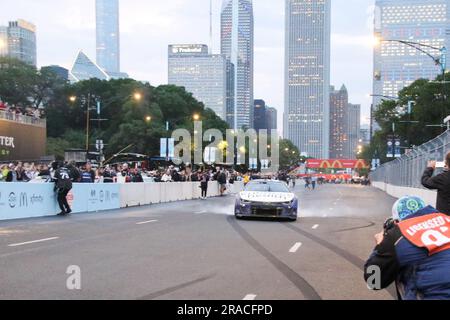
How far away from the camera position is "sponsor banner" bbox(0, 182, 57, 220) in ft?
60.7

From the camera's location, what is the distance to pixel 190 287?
7855 millimetres

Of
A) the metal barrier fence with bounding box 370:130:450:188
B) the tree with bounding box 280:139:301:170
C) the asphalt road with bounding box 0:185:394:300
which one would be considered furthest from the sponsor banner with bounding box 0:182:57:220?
the tree with bounding box 280:139:301:170

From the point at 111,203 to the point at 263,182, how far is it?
774 cm

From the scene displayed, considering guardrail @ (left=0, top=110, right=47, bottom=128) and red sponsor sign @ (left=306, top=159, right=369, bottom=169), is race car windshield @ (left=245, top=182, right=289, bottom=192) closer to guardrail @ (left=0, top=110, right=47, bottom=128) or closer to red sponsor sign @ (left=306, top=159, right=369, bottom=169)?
guardrail @ (left=0, top=110, right=47, bottom=128)

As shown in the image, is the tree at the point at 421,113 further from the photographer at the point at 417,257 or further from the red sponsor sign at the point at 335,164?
the red sponsor sign at the point at 335,164

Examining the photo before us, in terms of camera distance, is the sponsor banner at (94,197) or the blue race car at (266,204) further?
the sponsor banner at (94,197)

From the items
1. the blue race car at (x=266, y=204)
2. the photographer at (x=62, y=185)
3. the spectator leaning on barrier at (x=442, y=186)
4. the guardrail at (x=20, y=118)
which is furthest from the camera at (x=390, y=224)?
the guardrail at (x=20, y=118)

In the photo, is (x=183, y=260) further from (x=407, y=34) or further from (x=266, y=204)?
(x=407, y=34)

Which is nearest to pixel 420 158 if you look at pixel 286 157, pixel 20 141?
pixel 20 141

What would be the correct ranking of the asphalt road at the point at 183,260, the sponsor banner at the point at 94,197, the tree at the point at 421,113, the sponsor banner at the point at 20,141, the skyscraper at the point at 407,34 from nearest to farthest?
the asphalt road at the point at 183,260 < the sponsor banner at the point at 94,197 < the sponsor banner at the point at 20,141 < the tree at the point at 421,113 < the skyscraper at the point at 407,34

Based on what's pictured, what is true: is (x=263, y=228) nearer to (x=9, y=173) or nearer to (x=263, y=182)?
(x=263, y=182)

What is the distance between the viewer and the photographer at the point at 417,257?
374 cm

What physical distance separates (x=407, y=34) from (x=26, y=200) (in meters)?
115

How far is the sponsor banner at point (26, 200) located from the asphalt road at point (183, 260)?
1.14 metres
